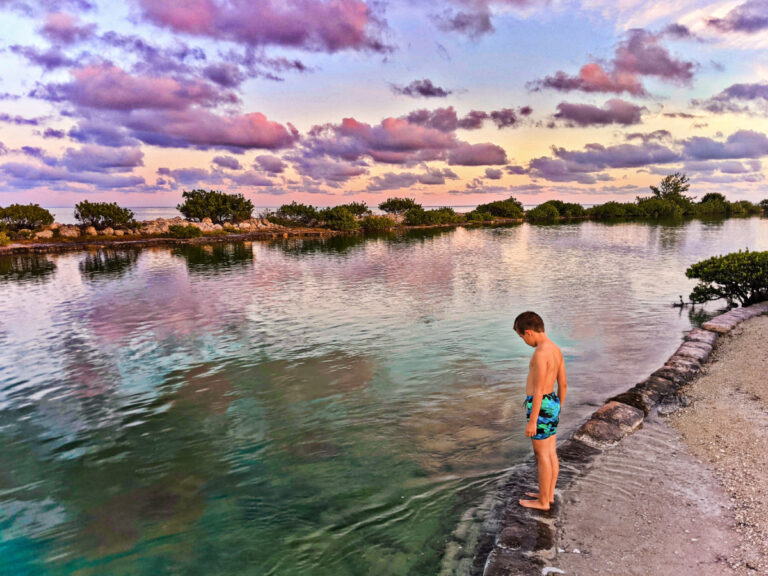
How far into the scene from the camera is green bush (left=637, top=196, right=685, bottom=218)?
412ft

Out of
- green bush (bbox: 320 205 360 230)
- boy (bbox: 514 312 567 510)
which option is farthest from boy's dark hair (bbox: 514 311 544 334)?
green bush (bbox: 320 205 360 230)

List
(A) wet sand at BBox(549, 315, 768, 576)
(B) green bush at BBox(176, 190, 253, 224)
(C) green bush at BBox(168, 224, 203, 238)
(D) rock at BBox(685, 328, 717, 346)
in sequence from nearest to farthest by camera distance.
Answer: (A) wet sand at BBox(549, 315, 768, 576), (D) rock at BBox(685, 328, 717, 346), (C) green bush at BBox(168, 224, 203, 238), (B) green bush at BBox(176, 190, 253, 224)

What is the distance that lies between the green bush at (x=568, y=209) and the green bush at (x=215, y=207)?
9219cm

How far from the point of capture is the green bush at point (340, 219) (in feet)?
277

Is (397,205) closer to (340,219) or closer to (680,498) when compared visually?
(340,219)

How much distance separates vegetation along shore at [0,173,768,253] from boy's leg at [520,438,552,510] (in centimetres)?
6420

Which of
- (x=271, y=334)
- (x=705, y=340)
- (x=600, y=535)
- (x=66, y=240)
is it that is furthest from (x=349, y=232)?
(x=600, y=535)

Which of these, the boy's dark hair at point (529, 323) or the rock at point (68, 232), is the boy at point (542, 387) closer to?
the boy's dark hair at point (529, 323)

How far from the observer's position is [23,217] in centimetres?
6000

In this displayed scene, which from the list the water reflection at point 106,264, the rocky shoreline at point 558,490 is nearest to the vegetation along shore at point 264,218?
the water reflection at point 106,264

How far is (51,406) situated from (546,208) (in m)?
131

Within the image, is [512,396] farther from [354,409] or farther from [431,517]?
[431,517]

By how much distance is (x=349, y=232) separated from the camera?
83.2 m

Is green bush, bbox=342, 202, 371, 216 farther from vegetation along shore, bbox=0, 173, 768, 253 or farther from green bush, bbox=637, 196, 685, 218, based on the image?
green bush, bbox=637, 196, 685, 218
